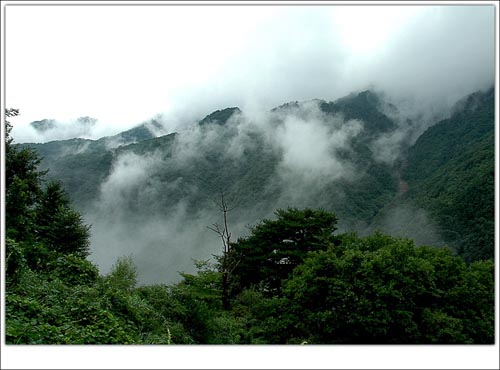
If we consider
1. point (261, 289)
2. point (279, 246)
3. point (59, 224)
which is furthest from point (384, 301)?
point (59, 224)

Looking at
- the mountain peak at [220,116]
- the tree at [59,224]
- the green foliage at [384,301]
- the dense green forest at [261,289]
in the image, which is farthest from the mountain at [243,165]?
the green foliage at [384,301]

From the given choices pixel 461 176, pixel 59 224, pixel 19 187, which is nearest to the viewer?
pixel 19 187

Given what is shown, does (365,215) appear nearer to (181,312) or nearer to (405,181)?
(405,181)

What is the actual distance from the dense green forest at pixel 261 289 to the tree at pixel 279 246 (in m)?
0.06

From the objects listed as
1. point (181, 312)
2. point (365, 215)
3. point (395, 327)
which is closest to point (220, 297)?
point (181, 312)

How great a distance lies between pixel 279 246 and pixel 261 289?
3.23 meters

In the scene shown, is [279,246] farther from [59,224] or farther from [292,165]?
[292,165]

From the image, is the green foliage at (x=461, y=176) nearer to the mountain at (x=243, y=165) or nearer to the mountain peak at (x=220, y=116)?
the mountain at (x=243, y=165)

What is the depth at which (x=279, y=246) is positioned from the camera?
18109mm

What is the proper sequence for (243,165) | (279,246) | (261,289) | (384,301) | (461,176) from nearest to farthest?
1. (384,301)
2. (261,289)
3. (279,246)
4. (461,176)
5. (243,165)

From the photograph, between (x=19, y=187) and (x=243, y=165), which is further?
(x=243, y=165)

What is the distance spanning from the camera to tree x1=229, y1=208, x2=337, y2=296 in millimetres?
17328

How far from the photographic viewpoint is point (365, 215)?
41.0 m

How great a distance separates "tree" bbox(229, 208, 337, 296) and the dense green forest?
0.06 meters
